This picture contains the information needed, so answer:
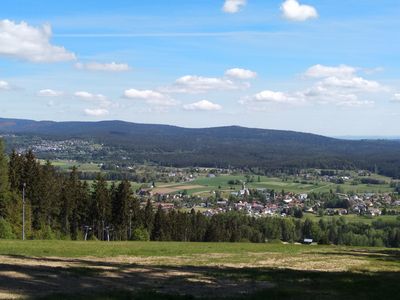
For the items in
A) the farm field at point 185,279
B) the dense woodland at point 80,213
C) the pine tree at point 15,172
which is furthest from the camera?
the pine tree at point 15,172

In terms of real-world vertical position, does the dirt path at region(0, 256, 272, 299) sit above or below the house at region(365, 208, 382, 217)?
above

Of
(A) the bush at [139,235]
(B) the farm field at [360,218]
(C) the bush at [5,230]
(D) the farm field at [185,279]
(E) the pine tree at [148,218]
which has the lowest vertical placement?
(B) the farm field at [360,218]

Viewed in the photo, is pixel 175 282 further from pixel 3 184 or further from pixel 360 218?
pixel 360 218

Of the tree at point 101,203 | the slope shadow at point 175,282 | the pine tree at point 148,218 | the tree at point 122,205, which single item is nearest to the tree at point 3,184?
the tree at point 101,203

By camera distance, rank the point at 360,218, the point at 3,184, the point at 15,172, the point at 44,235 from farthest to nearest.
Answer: the point at 360,218 → the point at 15,172 → the point at 44,235 → the point at 3,184

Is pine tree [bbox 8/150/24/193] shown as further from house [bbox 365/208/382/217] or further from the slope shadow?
house [bbox 365/208/382/217]

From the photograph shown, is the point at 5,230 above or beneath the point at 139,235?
above

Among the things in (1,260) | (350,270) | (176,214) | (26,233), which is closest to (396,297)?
(350,270)

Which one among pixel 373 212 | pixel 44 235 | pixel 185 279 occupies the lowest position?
pixel 373 212

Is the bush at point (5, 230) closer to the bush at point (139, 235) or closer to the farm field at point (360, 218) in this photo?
the bush at point (139, 235)

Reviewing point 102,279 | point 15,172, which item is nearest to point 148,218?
point 15,172

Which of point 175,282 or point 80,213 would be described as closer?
point 175,282

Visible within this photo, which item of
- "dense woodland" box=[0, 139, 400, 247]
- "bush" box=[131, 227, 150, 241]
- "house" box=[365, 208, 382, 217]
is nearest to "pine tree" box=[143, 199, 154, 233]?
"dense woodland" box=[0, 139, 400, 247]

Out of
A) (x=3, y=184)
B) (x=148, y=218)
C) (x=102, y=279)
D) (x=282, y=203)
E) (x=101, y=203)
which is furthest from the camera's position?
(x=282, y=203)
